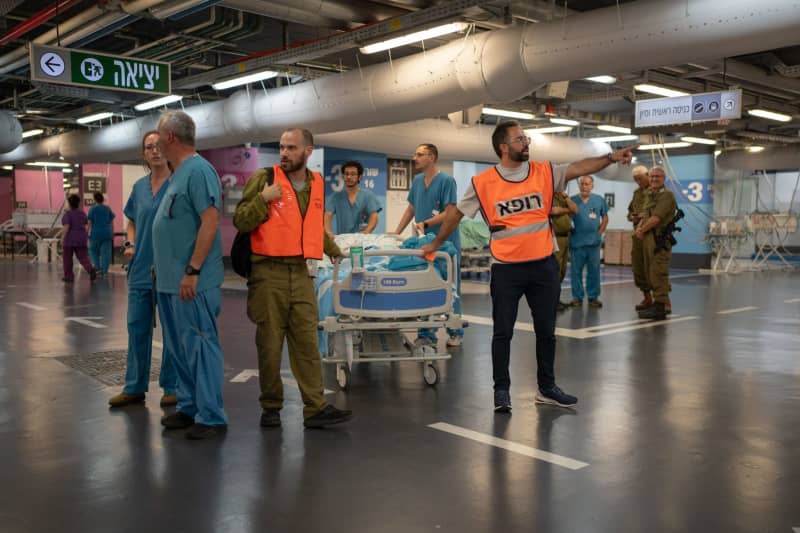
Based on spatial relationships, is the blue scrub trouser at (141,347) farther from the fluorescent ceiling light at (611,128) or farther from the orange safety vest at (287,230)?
the fluorescent ceiling light at (611,128)

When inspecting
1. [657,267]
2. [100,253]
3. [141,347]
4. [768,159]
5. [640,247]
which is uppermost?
[768,159]

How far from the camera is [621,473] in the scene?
3365 mm

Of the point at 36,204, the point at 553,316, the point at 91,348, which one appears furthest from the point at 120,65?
the point at 36,204

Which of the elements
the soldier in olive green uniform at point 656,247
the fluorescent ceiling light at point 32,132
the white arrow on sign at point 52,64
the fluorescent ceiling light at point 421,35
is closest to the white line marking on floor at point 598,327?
the soldier in olive green uniform at point 656,247

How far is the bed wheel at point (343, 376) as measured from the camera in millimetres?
5078

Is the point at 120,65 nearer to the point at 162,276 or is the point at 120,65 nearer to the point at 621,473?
the point at 162,276

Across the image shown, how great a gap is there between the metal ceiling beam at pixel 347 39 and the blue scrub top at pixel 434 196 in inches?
94.0

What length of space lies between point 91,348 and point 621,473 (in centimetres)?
508

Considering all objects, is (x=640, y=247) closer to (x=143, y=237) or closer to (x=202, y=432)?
(x=143, y=237)

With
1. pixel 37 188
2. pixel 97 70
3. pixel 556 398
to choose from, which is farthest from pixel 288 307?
pixel 37 188

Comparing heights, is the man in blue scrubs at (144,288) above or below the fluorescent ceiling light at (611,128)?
below

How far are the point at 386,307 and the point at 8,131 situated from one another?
12.8m

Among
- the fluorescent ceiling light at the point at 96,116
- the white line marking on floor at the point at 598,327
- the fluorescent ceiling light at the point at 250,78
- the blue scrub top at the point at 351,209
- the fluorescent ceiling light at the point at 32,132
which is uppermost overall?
the fluorescent ceiling light at the point at 32,132

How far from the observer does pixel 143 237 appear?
450 centimetres
